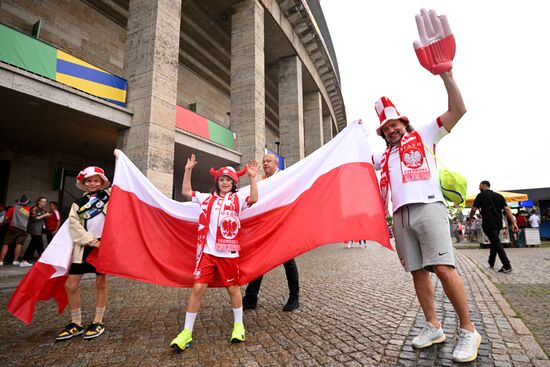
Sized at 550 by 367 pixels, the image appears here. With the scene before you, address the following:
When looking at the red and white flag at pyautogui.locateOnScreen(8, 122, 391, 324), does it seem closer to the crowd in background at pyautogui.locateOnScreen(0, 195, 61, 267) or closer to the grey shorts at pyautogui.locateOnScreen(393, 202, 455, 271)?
the grey shorts at pyautogui.locateOnScreen(393, 202, 455, 271)

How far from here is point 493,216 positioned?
21.7 ft

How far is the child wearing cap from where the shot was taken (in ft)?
9.87

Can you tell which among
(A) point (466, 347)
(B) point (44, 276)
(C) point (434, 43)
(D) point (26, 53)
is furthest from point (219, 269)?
(D) point (26, 53)

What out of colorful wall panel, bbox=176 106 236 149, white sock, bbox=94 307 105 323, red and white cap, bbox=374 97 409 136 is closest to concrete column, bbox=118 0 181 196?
colorful wall panel, bbox=176 106 236 149

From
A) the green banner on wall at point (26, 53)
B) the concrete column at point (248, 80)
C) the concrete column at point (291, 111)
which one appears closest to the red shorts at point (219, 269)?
the green banner on wall at point (26, 53)

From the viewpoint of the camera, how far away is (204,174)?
17516mm

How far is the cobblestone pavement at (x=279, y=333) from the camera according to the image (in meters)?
2.35

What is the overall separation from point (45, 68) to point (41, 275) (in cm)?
681

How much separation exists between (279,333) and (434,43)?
284cm

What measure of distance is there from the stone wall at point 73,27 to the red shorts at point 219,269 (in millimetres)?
12395

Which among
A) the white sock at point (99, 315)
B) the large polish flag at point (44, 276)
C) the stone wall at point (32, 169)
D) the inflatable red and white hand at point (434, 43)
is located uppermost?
the stone wall at point (32, 169)

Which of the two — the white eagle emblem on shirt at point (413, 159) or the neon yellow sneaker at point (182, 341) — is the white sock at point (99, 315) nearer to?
the neon yellow sneaker at point (182, 341)

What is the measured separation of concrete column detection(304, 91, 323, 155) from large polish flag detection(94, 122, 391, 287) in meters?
21.7

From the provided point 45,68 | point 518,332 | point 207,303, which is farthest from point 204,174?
point 518,332
